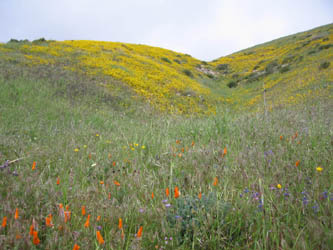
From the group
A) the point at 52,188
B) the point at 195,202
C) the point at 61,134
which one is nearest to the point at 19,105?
the point at 61,134

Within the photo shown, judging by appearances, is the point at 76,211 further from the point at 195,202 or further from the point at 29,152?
the point at 29,152

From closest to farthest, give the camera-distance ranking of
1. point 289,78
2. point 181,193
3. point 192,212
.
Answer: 1. point 192,212
2. point 181,193
3. point 289,78

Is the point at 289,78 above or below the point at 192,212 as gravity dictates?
above

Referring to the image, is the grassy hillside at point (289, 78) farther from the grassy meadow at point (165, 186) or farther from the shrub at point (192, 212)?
Answer: the shrub at point (192, 212)

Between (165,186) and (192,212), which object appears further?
(165,186)

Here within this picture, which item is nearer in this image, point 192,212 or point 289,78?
point 192,212

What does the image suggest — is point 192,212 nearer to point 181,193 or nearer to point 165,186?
point 181,193

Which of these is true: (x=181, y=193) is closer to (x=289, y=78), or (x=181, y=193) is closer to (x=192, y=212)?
(x=192, y=212)

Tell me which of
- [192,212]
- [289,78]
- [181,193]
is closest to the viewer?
[192,212]

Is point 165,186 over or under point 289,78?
under

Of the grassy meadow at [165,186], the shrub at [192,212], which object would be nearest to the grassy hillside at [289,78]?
the grassy meadow at [165,186]

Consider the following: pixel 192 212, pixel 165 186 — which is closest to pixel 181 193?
pixel 165 186

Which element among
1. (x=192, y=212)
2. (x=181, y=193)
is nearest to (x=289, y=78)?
(x=181, y=193)

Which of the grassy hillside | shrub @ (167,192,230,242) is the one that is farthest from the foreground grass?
the grassy hillside
